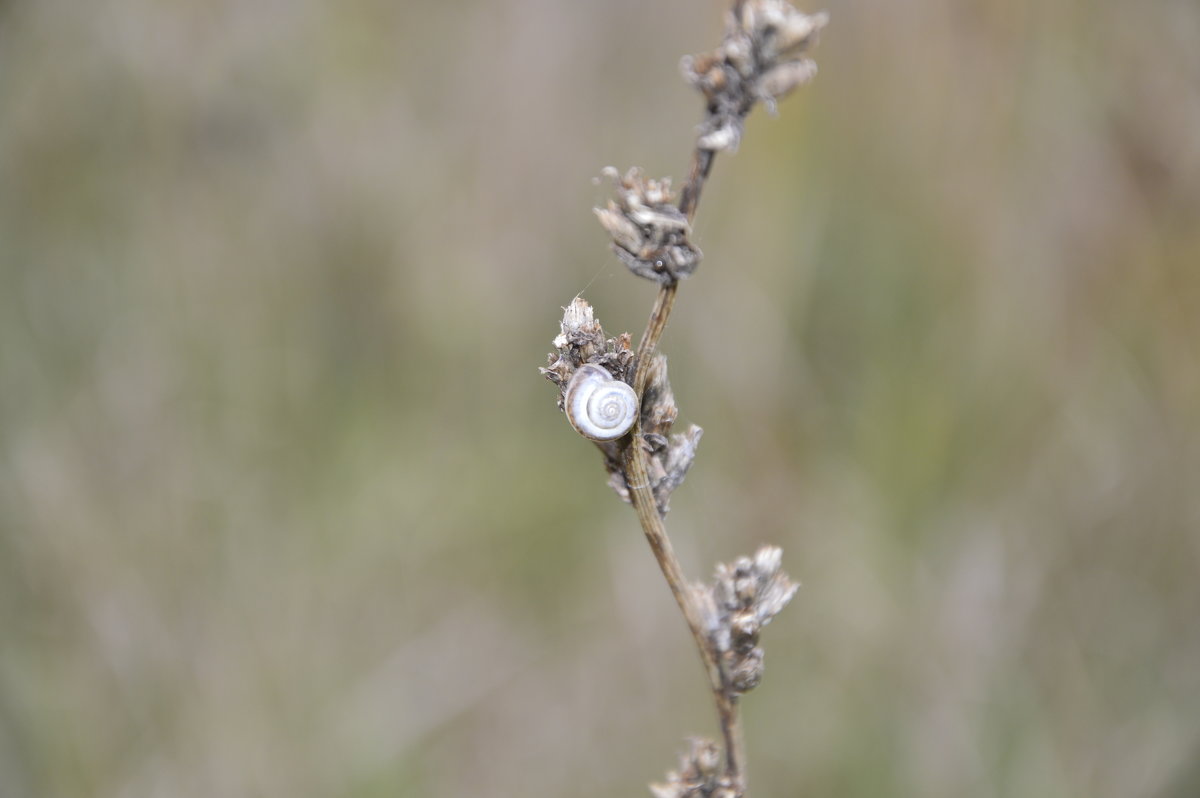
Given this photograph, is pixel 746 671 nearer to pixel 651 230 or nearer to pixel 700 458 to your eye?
pixel 651 230

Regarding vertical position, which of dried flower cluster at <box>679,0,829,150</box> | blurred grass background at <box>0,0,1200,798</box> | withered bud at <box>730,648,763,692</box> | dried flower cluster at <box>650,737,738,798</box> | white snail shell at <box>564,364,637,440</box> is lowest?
dried flower cluster at <box>650,737,738,798</box>

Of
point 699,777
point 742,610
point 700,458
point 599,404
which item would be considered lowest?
point 699,777

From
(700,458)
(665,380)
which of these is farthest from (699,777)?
(700,458)

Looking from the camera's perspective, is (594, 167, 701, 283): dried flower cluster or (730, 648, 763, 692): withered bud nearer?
(594, 167, 701, 283): dried flower cluster

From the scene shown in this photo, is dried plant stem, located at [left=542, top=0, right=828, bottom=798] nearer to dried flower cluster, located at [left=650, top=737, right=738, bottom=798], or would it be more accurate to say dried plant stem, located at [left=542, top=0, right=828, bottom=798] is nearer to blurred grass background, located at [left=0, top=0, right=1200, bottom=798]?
dried flower cluster, located at [left=650, top=737, right=738, bottom=798]

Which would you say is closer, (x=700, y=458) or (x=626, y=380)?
(x=626, y=380)

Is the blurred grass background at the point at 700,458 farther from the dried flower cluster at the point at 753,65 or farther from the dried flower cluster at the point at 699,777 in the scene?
the dried flower cluster at the point at 753,65

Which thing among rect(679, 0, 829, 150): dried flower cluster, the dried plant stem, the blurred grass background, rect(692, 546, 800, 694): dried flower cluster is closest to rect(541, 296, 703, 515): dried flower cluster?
the dried plant stem
